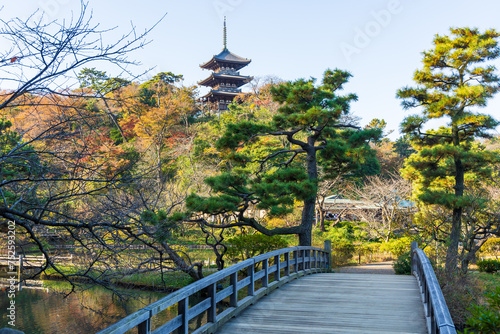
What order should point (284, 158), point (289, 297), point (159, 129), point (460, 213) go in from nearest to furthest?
point (289, 297) < point (460, 213) < point (284, 158) < point (159, 129)

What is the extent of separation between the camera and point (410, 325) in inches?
198

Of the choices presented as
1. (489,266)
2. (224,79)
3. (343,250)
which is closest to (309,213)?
(489,266)

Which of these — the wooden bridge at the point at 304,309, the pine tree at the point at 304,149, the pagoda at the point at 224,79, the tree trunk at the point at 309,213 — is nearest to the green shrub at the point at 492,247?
the pine tree at the point at 304,149

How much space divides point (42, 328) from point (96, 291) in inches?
166

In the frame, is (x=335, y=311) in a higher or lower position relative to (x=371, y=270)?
higher

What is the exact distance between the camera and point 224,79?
4528 cm

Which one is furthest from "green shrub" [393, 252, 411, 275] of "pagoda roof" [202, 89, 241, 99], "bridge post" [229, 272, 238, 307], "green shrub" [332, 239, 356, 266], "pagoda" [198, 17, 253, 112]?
"pagoda" [198, 17, 253, 112]

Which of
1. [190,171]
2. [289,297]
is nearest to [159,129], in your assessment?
[190,171]

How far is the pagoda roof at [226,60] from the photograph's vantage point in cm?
4546

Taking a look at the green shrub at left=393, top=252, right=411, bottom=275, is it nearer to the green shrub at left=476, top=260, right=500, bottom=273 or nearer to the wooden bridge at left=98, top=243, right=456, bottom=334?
the green shrub at left=476, top=260, right=500, bottom=273

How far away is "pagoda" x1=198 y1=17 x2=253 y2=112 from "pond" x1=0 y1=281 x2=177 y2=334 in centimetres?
3096

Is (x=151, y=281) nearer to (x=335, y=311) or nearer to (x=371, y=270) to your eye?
(x=371, y=270)

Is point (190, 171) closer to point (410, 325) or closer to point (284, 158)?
point (284, 158)

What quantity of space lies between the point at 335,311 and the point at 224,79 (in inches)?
1630
